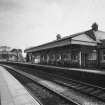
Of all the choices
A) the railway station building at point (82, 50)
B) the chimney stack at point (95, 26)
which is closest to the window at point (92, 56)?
the railway station building at point (82, 50)

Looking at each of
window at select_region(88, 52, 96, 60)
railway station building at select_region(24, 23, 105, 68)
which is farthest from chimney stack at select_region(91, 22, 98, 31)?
window at select_region(88, 52, 96, 60)

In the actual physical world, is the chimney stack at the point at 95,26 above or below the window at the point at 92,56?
above

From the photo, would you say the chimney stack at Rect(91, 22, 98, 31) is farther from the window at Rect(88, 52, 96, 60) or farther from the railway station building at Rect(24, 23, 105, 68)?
the window at Rect(88, 52, 96, 60)

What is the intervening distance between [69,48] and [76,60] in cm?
249

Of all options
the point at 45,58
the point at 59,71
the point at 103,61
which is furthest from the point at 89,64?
the point at 45,58

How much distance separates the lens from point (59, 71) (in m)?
15.4

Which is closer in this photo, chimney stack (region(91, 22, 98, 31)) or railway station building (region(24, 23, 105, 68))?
railway station building (region(24, 23, 105, 68))

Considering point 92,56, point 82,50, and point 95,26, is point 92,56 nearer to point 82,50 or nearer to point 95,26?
point 82,50

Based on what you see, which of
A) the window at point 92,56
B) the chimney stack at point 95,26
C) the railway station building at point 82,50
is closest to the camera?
the railway station building at point 82,50

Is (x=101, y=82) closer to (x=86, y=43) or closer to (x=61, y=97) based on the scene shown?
(x=61, y=97)

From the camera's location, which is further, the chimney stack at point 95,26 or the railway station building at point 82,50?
the chimney stack at point 95,26

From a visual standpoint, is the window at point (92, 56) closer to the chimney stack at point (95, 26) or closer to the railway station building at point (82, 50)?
the railway station building at point (82, 50)

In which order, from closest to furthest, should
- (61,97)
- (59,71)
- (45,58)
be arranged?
(61,97)
(59,71)
(45,58)

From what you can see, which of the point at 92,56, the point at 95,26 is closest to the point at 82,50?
the point at 92,56
